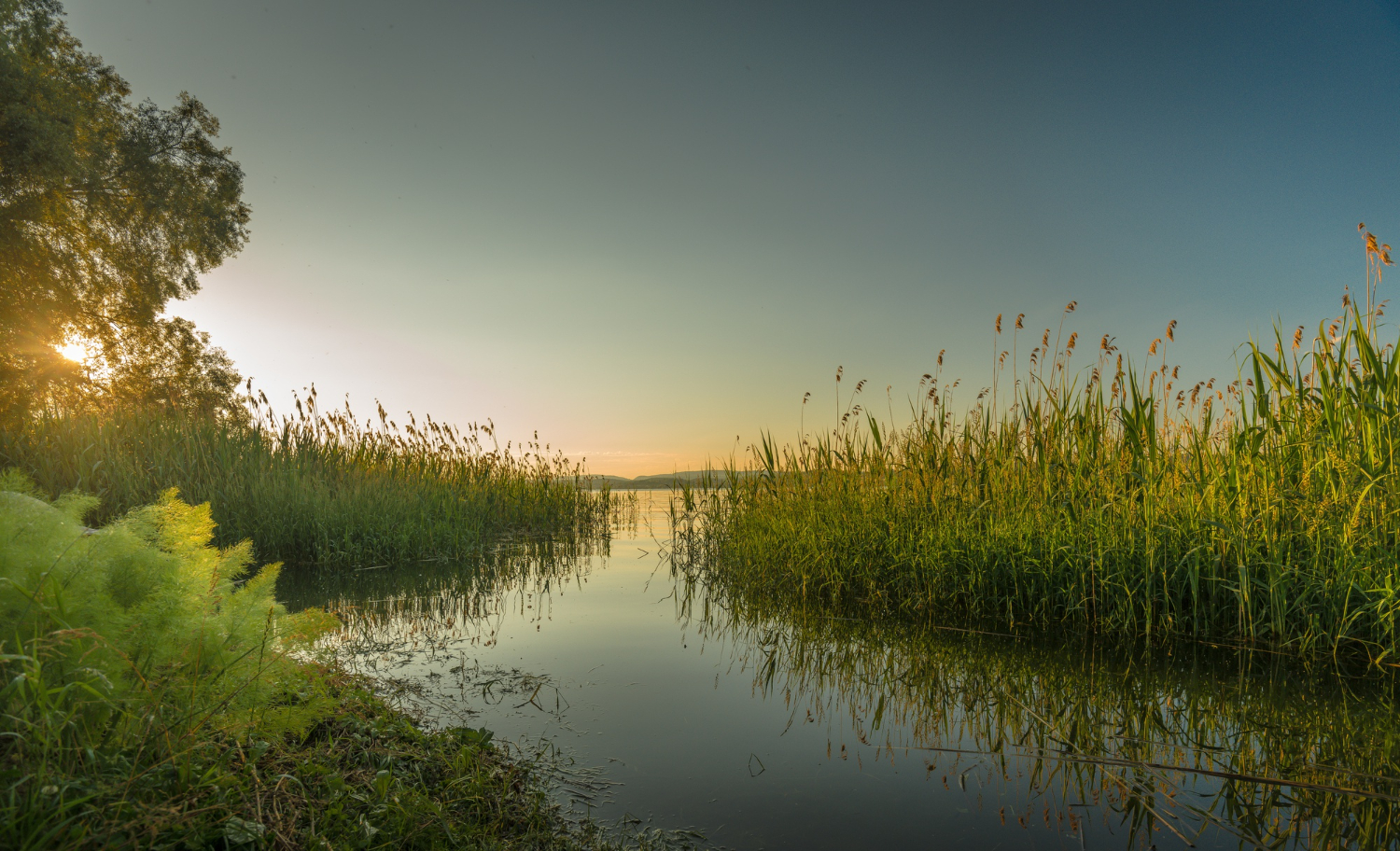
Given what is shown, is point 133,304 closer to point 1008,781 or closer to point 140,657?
point 140,657

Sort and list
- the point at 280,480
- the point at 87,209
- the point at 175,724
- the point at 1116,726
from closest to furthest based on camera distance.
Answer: the point at 175,724 → the point at 1116,726 → the point at 280,480 → the point at 87,209

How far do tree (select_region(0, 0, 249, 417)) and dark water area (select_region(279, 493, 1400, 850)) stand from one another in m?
15.3

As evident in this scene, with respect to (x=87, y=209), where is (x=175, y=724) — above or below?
below

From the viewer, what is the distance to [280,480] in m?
9.45

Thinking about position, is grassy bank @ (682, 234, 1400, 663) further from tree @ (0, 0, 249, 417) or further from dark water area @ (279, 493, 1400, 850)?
tree @ (0, 0, 249, 417)

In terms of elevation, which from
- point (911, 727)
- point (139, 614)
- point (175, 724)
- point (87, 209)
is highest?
point (87, 209)

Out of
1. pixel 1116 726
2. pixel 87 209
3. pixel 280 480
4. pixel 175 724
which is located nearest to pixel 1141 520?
pixel 1116 726

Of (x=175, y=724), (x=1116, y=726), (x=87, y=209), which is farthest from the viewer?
(x=87, y=209)

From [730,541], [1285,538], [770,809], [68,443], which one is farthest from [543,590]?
[68,443]

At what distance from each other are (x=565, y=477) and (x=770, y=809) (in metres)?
13.8

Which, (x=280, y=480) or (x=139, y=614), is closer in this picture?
(x=139, y=614)

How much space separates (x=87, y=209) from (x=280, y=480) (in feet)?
57.8

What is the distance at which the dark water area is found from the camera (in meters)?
2.57

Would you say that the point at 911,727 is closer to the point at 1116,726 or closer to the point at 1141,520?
the point at 1116,726
